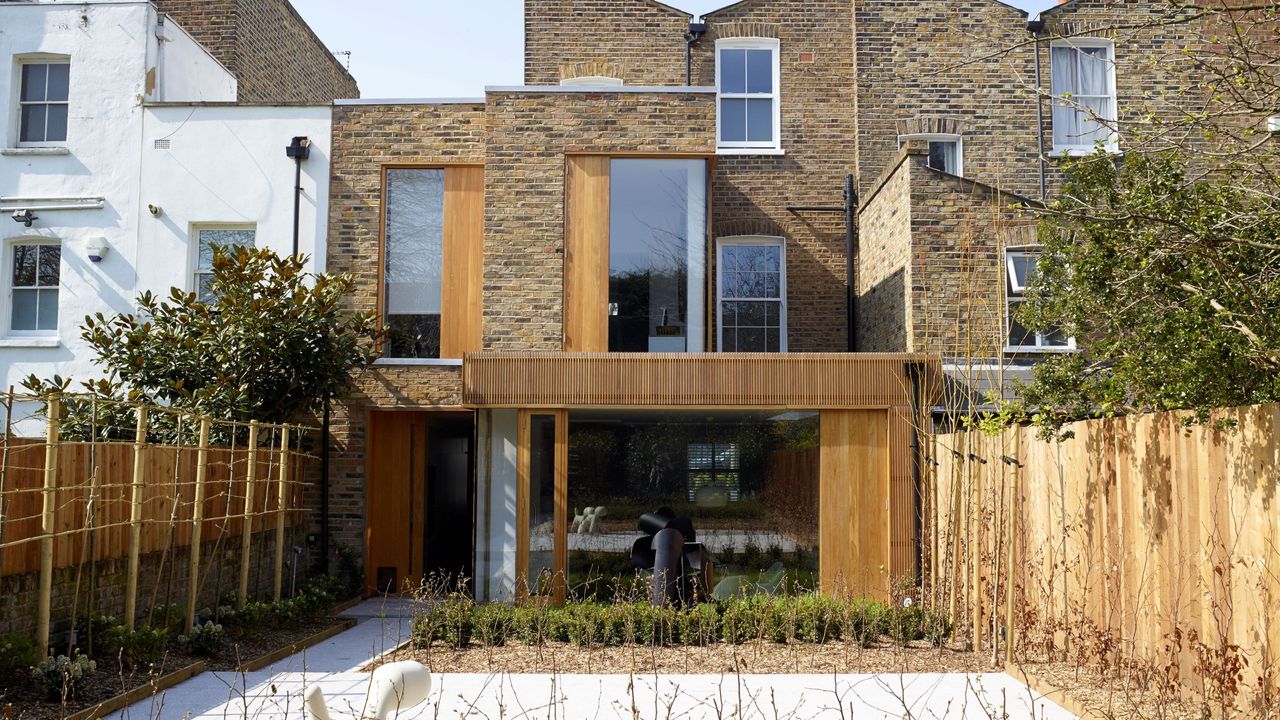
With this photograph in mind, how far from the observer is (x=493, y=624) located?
36.2ft

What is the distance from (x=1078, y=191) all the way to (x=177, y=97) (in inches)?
500

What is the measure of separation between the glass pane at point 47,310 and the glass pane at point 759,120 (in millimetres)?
10417

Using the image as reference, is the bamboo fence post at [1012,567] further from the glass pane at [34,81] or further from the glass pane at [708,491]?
the glass pane at [34,81]

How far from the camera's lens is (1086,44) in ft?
58.0

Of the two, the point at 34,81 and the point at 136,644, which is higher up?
the point at 34,81

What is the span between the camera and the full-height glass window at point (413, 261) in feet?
50.8

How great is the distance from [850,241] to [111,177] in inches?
418

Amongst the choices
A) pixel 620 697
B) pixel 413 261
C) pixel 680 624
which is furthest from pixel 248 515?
pixel 620 697

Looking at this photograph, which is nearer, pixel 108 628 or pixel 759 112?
pixel 108 628

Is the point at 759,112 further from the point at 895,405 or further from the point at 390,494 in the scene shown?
the point at 390,494

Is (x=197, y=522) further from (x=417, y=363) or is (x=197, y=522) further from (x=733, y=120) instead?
(x=733, y=120)

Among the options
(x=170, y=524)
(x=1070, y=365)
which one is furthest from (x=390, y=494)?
(x=1070, y=365)

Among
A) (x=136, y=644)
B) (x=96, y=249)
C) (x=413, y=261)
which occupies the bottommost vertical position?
(x=136, y=644)

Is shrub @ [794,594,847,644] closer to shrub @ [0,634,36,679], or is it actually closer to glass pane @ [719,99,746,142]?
shrub @ [0,634,36,679]
